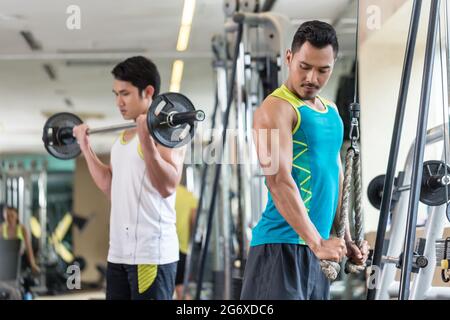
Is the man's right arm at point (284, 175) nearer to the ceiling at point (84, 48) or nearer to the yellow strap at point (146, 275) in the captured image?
the ceiling at point (84, 48)

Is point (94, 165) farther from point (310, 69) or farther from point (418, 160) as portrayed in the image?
→ point (418, 160)

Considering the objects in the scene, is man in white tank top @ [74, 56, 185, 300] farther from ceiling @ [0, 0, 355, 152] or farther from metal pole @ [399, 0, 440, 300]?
metal pole @ [399, 0, 440, 300]

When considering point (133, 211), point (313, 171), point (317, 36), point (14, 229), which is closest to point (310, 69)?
point (317, 36)

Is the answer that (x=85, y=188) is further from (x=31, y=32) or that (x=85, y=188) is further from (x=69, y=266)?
(x=31, y=32)

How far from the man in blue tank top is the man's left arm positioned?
8.9 inches

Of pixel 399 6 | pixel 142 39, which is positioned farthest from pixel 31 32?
pixel 399 6

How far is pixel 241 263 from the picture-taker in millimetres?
3451

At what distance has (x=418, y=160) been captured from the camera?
1920mm

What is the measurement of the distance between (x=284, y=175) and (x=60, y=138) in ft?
1.97

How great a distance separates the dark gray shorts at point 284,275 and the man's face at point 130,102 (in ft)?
1.54

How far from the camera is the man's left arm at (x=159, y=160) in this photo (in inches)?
80.7

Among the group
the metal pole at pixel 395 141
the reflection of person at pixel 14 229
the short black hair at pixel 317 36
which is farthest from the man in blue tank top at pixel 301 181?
the reflection of person at pixel 14 229

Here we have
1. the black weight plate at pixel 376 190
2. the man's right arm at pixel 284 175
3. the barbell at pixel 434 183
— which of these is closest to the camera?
the man's right arm at pixel 284 175

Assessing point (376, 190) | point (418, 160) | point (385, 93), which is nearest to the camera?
point (418, 160)
